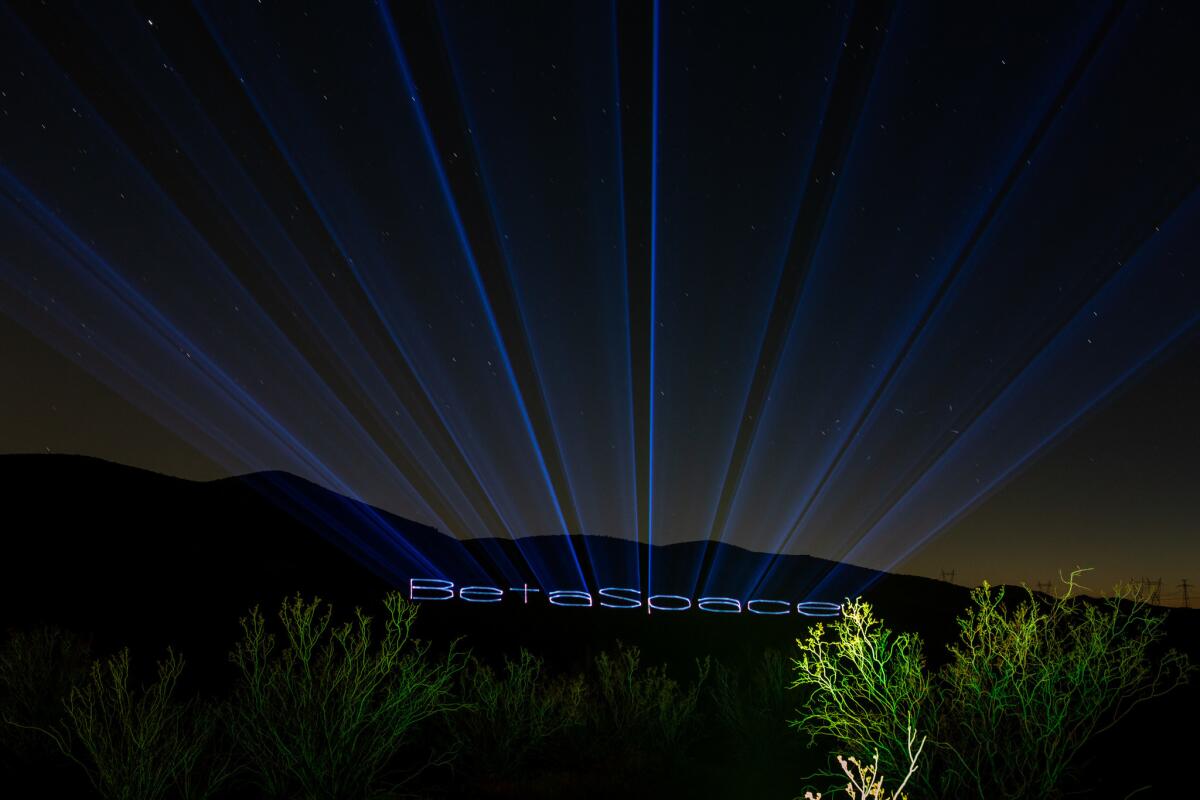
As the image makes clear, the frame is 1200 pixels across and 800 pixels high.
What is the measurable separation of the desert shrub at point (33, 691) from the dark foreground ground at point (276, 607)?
73 centimetres

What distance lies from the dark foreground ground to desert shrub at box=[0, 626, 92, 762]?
28.8 inches

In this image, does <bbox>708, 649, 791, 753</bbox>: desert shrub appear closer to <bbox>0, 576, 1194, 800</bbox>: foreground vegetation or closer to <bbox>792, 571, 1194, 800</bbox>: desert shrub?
<bbox>0, 576, 1194, 800</bbox>: foreground vegetation

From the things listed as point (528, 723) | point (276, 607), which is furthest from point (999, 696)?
point (276, 607)

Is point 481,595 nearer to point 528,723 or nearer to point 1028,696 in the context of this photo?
point 528,723

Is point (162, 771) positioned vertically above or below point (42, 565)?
below

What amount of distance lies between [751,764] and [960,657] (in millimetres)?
5501

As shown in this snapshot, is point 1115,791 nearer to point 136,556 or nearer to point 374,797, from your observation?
point 374,797

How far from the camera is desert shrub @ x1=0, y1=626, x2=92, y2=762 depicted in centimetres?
922

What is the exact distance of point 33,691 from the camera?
Result: 1105 centimetres

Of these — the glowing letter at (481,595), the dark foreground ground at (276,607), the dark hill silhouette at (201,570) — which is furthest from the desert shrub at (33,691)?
the glowing letter at (481,595)

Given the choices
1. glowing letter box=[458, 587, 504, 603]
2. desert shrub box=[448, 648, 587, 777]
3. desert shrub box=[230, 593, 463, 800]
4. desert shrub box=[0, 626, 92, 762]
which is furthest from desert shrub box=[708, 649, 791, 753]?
glowing letter box=[458, 587, 504, 603]

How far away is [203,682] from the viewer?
1805 centimetres

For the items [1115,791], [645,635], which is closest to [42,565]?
[645,635]

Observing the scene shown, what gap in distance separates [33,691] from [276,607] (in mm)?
16850
